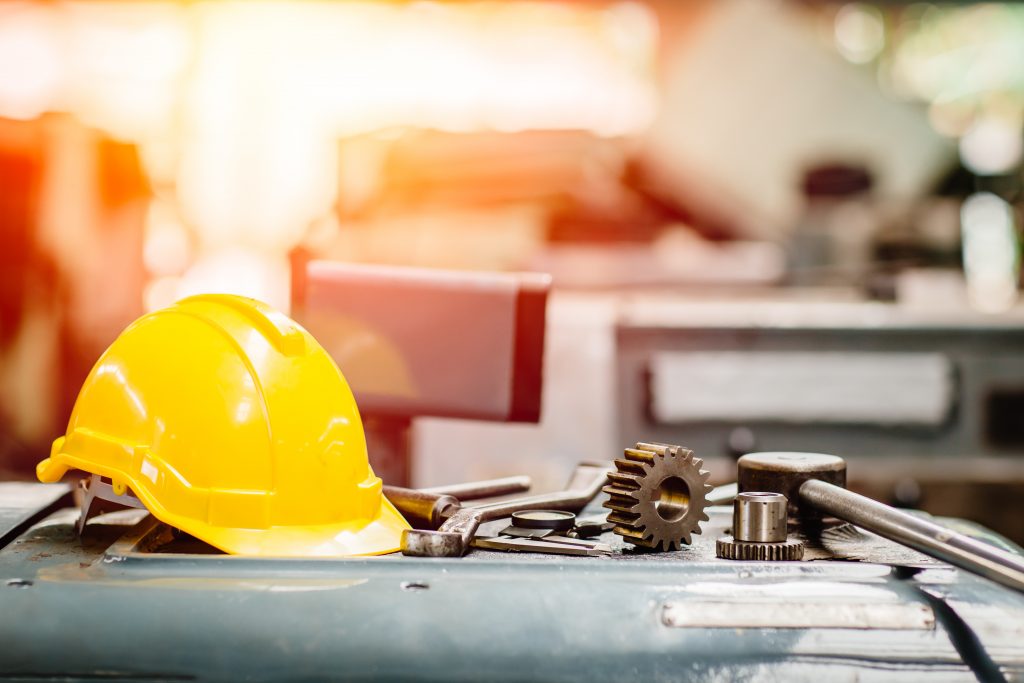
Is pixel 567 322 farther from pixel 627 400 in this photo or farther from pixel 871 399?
pixel 871 399

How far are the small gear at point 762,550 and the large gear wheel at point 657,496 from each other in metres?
0.06

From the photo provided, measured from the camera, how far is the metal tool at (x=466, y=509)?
3.38ft

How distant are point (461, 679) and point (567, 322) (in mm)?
2694

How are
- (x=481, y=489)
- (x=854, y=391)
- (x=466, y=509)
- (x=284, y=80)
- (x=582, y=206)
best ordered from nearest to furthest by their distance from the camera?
(x=466, y=509), (x=481, y=489), (x=854, y=391), (x=582, y=206), (x=284, y=80)

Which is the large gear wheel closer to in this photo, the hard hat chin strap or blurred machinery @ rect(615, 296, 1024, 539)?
the hard hat chin strap

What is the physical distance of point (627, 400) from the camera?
3.54m

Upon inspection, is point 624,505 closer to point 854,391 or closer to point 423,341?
point 423,341

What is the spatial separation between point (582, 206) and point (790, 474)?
4.06 metres

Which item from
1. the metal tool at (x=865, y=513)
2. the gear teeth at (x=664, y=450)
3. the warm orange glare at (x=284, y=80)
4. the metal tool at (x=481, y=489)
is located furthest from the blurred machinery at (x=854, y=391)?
the warm orange glare at (x=284, y=80)

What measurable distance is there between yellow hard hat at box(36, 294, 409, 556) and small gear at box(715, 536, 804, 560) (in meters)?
0.35

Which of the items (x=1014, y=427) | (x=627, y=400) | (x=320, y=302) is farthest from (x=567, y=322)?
(x=320, y=302)

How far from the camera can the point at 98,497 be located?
3.73ft

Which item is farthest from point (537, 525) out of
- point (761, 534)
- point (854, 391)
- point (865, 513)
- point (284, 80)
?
point (284, 80)

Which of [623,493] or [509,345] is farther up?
[509,345]
